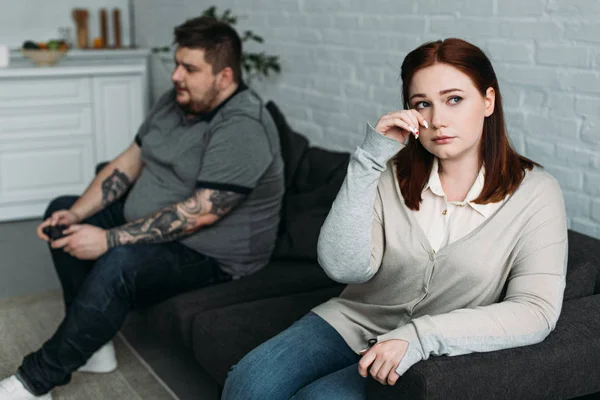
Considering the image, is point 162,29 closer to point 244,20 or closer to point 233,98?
point 244,20

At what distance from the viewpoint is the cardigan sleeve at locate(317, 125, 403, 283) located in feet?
5.63

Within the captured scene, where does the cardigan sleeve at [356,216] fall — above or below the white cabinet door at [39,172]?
above

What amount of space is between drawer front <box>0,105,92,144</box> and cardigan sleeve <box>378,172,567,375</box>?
11.1 feet

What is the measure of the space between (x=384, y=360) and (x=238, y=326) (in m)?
0.77

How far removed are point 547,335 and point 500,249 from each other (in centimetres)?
20

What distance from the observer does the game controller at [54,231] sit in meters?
2.78

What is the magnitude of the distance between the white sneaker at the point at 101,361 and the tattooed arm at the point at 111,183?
520mm

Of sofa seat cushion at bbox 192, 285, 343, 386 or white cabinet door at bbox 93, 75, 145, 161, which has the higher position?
white cabinet door at bbox 93, 75, 145, 161

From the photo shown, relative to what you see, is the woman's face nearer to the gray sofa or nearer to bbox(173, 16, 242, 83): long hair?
the gray sofa

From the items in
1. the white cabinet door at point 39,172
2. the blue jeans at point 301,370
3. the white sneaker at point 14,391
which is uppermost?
the blue jeans at point 301,370

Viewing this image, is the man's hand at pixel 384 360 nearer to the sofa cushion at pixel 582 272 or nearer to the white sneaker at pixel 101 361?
the sofa cushion at pixel 582 272

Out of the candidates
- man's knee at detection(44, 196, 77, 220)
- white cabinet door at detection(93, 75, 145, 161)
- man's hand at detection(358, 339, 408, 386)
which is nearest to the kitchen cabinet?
white cabinet door at detection(93, 75, 145, 161)

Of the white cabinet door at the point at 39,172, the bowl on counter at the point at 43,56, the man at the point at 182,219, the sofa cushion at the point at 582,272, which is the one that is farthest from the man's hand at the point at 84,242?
the bowl on counter at the point at 43,56

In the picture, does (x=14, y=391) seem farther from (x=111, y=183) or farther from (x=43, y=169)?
(x=43, y=169)
